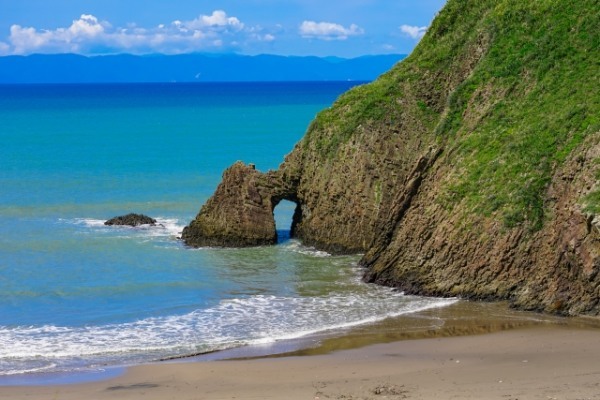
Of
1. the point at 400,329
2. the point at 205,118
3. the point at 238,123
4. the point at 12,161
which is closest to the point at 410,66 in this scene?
the point at 400,329

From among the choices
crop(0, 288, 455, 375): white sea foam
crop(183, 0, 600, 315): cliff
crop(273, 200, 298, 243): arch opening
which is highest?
crop(183, 0, 600, 315): cliff

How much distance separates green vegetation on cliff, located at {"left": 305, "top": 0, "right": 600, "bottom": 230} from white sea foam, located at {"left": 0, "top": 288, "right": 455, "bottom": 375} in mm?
4252

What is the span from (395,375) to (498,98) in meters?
15.5

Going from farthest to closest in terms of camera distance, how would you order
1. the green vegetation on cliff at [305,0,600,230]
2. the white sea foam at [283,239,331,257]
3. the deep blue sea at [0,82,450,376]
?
the white sea foam at [283,239,331,257]
the green vegetation on cliff at [305,0,600,230]
the deep blue sea at [0,82,450,376]

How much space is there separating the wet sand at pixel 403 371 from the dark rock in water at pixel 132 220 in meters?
19.9

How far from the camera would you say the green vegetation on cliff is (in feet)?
102

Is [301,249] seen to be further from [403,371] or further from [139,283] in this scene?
[403,371]

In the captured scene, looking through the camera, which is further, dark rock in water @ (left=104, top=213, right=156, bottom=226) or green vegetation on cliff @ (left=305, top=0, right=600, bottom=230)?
dark rock in water @ (left=104, top=213, right=156, bottom=226)

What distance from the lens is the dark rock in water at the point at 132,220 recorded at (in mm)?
44750

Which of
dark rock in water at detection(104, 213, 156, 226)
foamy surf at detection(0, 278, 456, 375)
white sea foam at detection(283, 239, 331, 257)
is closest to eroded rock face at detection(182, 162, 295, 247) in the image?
white sea foam at detection(283, 239, 331, 257)

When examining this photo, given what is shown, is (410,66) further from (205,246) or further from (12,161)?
(12,161)

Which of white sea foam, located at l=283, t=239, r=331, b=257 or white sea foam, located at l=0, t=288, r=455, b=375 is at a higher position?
white sea foam, located at l=283, t=239, r=331, b=257

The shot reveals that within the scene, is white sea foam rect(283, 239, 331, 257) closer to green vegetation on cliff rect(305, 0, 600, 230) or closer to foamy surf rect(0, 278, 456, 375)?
green vegetation on cliff rect(305, 0, 600, 230)

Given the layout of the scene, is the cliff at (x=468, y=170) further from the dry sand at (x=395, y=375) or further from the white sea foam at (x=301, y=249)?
the dry sand at (x=395, y=375)
